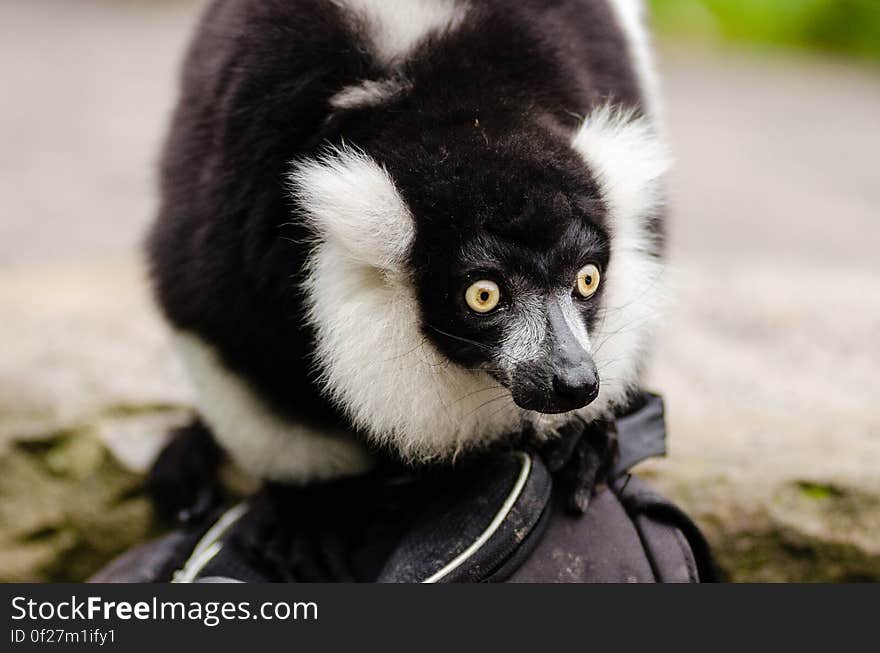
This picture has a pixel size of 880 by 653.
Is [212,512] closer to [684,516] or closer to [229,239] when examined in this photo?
[229,239]

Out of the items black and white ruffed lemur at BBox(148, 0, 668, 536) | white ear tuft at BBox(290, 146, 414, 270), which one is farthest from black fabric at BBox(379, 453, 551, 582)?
white ear tuft at BBox(290, 146, 414, 270)

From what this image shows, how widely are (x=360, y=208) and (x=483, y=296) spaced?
1.31ft

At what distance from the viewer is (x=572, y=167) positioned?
8.85 ft

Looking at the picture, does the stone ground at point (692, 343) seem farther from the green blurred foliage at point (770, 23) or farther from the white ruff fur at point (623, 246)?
the green blurred foliage at point (770, 23)

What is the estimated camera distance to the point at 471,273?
8.63 feet

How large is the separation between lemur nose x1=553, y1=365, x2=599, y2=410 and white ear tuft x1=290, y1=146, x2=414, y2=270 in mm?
533

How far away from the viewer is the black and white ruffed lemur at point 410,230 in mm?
2621

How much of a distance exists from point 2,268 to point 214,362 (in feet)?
13.0

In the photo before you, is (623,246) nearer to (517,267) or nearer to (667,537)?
(517,267)

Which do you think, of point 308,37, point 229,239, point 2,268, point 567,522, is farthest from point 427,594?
point 2,268

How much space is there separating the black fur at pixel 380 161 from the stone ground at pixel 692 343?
822 mm

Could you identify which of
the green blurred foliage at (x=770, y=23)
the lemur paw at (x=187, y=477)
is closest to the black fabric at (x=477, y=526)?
the lemur paw at (x=187, y=477)

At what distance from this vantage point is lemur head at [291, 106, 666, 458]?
102 inches

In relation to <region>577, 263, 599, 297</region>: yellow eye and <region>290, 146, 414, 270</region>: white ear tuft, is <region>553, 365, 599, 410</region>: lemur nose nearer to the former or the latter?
<region>577, 263, 599, 297</region>: yellow eye
